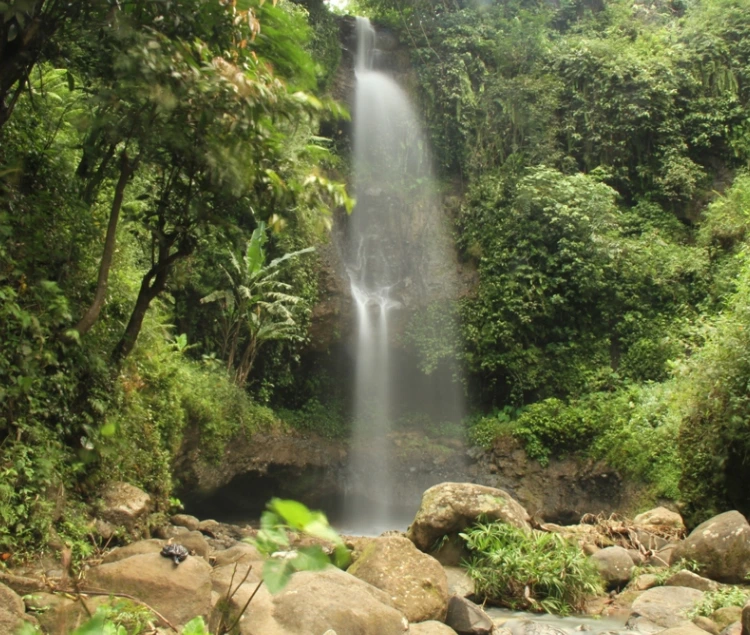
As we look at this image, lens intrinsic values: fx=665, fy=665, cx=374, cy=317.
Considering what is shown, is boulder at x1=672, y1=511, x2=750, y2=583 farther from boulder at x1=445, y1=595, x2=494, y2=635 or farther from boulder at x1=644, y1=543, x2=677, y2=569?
boulder at x1=445, y1=595, x2=494, y2=635

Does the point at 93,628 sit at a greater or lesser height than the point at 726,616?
greater

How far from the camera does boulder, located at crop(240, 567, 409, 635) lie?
4.25m

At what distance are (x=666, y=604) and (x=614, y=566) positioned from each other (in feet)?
5.67

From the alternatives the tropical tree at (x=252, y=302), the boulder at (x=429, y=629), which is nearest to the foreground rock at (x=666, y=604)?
the boulder at (x=429, y=629)

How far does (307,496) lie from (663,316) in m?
9.10

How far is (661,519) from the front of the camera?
33.7 feet

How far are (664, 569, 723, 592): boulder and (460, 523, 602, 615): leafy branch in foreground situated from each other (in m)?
0.93

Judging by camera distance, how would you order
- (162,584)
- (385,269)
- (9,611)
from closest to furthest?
(9,611) < (162,584) < (385,269)

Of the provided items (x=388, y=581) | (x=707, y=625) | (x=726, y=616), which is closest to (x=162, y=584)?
(x=388, y=581)

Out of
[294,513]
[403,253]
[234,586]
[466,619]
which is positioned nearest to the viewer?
[294,513]

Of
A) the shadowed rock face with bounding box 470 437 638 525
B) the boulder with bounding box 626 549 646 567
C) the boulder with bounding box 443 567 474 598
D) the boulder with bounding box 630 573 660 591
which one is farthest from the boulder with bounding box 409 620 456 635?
the shadowed rock face with bounding box 470 437 638 525

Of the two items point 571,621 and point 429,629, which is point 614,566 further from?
point 429,629

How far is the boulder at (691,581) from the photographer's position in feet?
22.5

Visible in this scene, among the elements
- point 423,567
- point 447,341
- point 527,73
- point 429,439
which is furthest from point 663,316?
point 423,567
